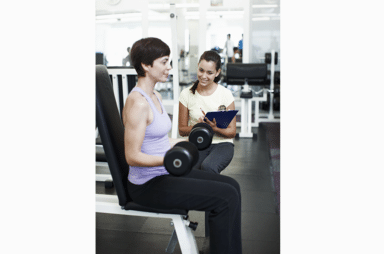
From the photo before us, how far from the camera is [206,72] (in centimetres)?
229

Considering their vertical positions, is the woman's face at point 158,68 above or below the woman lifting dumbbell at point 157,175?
above

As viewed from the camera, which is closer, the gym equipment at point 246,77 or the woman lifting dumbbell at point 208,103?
the woman lifting dumbbell at point 208,103

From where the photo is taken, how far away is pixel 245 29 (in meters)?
7.10

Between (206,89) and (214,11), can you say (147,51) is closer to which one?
(206,89)

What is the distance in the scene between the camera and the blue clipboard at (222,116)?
6.42 feet

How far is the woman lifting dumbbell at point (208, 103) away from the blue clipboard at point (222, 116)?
85mm

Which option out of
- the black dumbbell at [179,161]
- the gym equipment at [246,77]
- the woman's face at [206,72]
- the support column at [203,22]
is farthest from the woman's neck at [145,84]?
the support column at [203,22]

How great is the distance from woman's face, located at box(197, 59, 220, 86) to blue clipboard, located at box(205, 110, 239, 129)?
0.35 meters

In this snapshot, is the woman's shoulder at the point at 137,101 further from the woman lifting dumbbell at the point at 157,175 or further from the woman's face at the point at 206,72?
the woman's face at the point at 206,72
